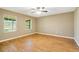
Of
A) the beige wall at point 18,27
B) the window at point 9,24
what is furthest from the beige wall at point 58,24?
the window at point 9,24

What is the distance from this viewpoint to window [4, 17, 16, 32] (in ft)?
16.3

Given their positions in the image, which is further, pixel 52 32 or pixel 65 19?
pixel 52 32

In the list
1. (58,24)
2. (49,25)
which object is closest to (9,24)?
(49,25)

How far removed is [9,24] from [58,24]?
12.9ft

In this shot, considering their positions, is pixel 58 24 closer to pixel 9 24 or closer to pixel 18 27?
pixel 18 27

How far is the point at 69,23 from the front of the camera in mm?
5863

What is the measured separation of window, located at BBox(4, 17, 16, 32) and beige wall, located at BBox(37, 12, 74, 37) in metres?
3.37

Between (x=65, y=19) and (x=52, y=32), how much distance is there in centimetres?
178

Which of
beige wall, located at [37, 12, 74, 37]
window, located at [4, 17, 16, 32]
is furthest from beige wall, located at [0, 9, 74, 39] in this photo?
window, located at [4, 17, 16, 32]

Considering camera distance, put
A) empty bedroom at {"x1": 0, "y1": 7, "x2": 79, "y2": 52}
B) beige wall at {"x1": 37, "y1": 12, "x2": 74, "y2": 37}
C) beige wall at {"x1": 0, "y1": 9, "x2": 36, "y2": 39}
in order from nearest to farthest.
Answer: empty bedroom at {"x1": 0, "y1": 7, "x2": 79, "y2": 52} → beige wall at {"x1": 0, "y1": 9, "x2": 36, "y2": 39} → beige wall at {"x1": 37, "y1": 12, "x2": 74, "y2": 37}

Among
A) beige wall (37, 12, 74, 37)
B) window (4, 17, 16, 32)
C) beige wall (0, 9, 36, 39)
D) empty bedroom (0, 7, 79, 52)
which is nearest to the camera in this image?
empty bedroom (0, 7, 79, 52)

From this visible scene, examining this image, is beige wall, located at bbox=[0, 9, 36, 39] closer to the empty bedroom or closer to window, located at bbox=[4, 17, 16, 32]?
the empty bedroom
